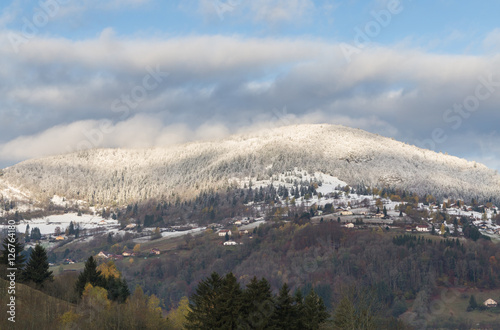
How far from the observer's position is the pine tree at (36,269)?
390ft

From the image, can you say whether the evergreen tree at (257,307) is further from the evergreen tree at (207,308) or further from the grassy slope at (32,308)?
the grassy slope at (32,308)

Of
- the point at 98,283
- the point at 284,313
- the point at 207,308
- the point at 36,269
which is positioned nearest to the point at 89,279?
the point at 98,283

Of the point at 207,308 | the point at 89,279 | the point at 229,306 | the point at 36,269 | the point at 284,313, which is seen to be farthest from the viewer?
the point at 89,279

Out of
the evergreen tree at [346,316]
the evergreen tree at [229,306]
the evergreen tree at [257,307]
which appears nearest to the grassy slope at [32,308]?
the evergreen tree at [229,306]

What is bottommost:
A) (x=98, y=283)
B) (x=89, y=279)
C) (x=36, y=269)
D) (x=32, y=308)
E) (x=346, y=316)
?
(x=346, y=316)

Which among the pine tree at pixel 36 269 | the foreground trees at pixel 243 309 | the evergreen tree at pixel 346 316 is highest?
the pine tree at pixel 36 269

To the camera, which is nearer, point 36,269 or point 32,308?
point 32,308

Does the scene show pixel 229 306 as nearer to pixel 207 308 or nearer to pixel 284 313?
pixel 207 308

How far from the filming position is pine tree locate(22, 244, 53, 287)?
119 meters

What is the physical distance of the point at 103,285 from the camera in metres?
129

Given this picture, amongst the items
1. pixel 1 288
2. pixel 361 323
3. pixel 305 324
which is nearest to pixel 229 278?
pixel 305 324

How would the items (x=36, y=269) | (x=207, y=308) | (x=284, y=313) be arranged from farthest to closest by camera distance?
(x=36, y=269) → (x=284, y=313) → (x=207, y=308)

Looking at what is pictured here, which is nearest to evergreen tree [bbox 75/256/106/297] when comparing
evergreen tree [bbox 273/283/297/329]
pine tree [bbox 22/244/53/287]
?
pine tree [bbox 22/244/53/287]

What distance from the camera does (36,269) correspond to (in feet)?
395
